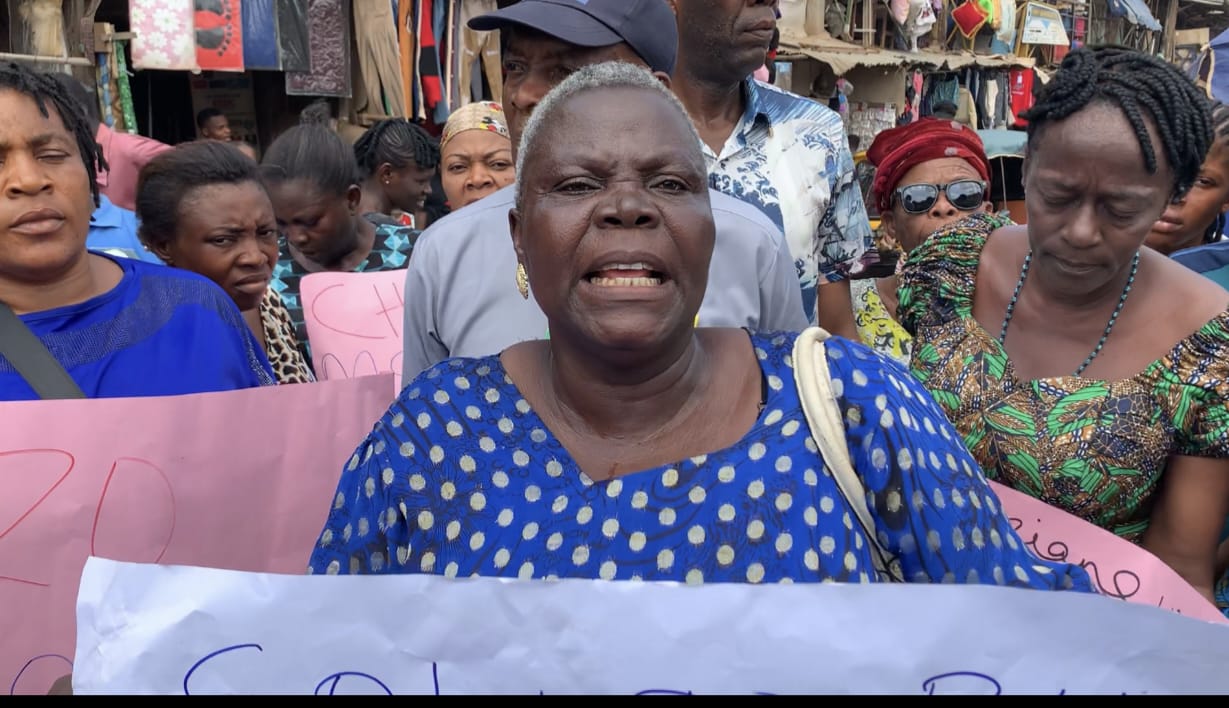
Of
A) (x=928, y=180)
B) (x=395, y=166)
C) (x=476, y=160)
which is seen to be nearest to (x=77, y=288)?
(x=476, y=160)

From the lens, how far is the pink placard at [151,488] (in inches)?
82.1

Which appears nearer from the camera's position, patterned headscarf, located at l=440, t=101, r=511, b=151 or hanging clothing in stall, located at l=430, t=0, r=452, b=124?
patterned headscarf, located at l=440, t=101, r=511, b=151

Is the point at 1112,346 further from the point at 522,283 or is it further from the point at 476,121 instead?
the point at 476,121

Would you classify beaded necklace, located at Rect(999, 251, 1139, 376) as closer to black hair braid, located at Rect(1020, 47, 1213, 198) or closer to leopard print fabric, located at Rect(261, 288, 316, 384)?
black hair braid, located at Rect(1020, 47, 1213, 198)

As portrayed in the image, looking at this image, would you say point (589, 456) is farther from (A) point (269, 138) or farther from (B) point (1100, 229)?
(A) point (269, 138)

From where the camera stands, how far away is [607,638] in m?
1.35

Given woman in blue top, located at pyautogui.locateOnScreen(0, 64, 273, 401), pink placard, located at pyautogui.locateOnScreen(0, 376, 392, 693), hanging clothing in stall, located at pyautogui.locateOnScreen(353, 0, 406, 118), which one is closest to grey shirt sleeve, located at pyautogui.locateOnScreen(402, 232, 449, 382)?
pink placard, located at pyautogui.locateOnScreen(0, 376, 392, 693)

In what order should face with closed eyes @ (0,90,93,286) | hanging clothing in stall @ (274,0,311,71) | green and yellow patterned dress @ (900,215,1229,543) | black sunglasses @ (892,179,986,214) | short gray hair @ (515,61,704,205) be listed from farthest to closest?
1. hanging clothing in stall @ (274,0,311,71)
2. black sunglasses @ (892,179,986,214)
3. face with closed eyes @ (0,90,93,286)
4. green and yellow patterned dress @ (900,215,1229,543)
5. short gray hair @ (515,61,704,205)

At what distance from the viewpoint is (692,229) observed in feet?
5.74

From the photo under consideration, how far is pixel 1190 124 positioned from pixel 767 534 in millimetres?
1535

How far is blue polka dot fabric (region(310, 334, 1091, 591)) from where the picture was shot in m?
1.55

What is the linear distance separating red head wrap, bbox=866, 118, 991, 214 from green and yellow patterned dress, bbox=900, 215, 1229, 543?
2033 millimetres

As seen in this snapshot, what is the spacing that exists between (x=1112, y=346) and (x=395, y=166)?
449 centimetres

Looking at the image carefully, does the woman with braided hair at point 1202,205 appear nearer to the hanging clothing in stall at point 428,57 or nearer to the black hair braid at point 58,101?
the black hair braid at point 58,101
